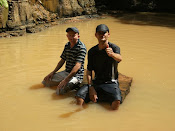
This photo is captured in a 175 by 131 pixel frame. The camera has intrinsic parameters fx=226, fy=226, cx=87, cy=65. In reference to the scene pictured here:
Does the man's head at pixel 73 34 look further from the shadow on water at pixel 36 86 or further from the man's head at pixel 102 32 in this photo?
the shadow on water at pixel 36 86

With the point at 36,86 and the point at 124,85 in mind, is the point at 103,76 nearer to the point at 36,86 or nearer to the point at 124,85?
the point at 124,85

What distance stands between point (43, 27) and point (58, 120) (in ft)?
26.0

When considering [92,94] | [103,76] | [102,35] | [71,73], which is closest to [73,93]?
[71,73]

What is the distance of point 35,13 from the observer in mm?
10781

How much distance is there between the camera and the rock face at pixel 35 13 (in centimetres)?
927

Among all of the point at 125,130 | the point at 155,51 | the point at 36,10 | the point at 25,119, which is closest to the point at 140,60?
the point at 155,51

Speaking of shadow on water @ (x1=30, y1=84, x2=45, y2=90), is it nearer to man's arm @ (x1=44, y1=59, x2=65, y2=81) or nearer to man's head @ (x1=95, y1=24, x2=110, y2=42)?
man's arm @ (x1=44, y1=59, x2=65, y2=81)

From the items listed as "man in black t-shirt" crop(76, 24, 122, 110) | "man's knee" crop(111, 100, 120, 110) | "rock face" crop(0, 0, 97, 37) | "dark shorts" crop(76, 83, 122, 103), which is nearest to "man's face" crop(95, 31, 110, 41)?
"man in black t-shirt" crop(76, 24, 122, 110)

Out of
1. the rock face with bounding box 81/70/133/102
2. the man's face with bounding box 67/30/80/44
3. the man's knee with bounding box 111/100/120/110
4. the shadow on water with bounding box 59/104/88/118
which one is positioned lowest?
the shadow on water with bounding box 59/104/88/118

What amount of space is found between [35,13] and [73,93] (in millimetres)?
7541

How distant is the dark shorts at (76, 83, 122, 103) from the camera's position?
3.61 metres

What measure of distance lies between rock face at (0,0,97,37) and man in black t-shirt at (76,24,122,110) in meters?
6.21

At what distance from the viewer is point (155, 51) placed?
6988 millimetres

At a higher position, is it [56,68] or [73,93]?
[56,68]
